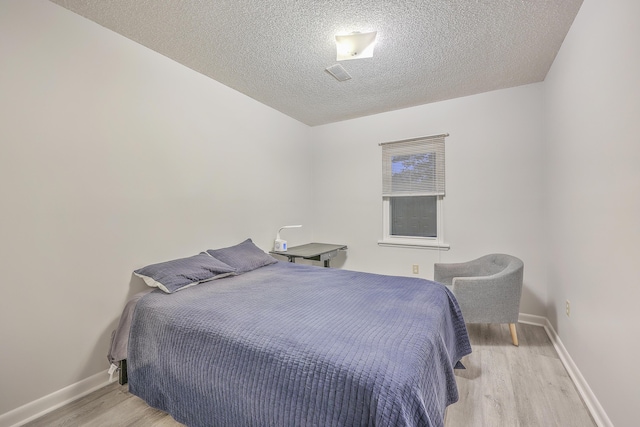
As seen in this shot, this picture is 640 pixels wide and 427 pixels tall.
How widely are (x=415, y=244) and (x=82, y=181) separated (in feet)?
11.2

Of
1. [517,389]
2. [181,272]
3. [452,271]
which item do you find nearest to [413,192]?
[452,271]

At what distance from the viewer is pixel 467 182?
3.26m

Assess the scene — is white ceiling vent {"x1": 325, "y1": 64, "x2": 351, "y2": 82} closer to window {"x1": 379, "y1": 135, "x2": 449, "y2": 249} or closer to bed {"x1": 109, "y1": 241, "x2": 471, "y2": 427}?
window {"x1": 379, "y1": 135, "x2": 449, "y2": 249}

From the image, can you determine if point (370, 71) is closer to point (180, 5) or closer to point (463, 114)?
point (463, 114)

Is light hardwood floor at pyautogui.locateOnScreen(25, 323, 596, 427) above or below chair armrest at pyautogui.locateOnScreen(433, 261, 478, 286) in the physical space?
below

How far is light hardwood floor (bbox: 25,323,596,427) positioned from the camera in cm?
162

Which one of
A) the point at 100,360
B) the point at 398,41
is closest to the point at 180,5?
the point at 398,41

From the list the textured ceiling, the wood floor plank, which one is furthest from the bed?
the textured ceiling

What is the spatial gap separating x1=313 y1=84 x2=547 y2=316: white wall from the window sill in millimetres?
63

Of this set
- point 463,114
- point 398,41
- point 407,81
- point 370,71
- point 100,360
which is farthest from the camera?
point 463,114

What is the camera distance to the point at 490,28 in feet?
6.63

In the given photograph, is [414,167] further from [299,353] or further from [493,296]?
[299,353]

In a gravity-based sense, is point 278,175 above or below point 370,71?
below

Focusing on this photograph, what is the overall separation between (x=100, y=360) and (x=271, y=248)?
196 centimetres
